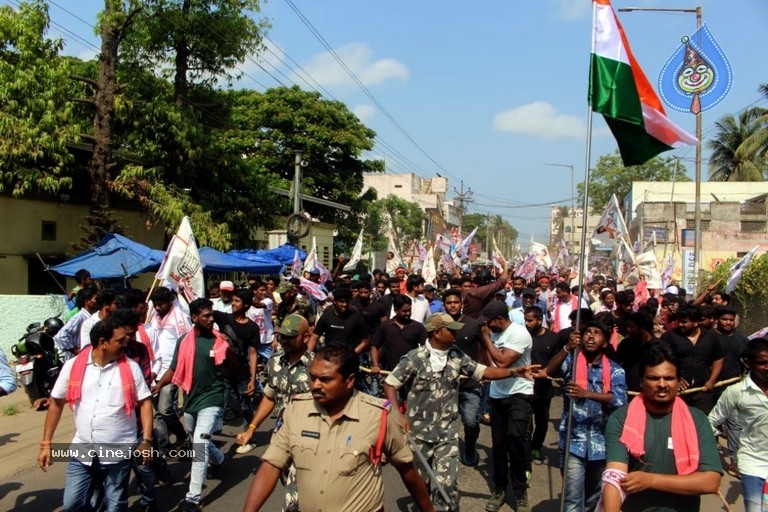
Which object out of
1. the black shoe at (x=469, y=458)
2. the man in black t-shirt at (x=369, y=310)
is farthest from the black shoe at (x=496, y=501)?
the man in black t-shirt at (x=369, y=310)

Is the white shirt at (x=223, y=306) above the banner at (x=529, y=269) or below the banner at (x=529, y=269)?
below

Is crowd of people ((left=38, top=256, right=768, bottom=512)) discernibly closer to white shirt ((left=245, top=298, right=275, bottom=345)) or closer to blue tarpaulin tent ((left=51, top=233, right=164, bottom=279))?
white shirt ((left=245, top=298, right=275, bottom=345))

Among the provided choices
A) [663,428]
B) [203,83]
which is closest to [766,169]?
[203,83]

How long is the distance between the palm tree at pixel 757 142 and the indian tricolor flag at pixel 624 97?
117 ft

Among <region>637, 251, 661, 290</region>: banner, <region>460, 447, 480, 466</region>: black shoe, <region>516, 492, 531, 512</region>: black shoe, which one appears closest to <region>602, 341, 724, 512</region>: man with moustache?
<region>516, 492, 531, 512</region>: black shoe

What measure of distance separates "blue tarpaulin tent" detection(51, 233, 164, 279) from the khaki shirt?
9.78 metres

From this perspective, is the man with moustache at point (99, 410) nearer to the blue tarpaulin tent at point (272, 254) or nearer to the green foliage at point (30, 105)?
the green foliage at point (30, 105)

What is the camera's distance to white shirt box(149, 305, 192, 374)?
6.82m

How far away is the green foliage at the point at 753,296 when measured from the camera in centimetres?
1578

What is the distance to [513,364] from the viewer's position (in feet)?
19.6

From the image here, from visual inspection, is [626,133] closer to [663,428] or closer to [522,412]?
[522,412]

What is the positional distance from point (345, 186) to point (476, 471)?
88.3 feet

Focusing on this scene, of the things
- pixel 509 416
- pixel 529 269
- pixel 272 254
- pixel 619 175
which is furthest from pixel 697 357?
pixel 619 175

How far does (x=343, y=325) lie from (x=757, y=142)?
38078mm
